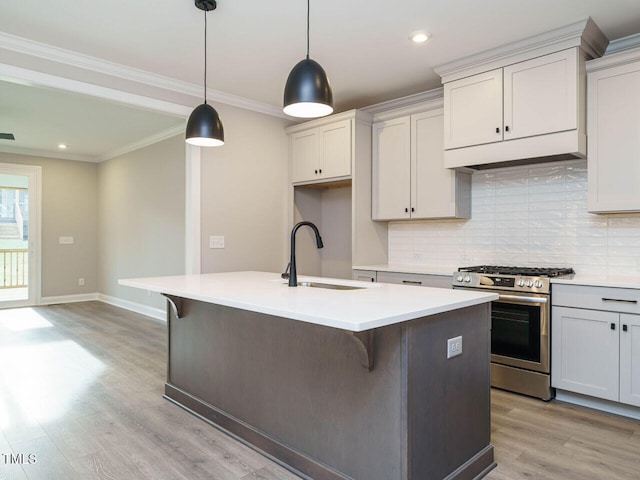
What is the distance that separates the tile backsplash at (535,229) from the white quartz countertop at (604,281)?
21 cm

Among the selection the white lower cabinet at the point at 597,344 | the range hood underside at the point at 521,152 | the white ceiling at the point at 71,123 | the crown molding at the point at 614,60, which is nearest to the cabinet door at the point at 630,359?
the white lower cabinet at the point at 597,344

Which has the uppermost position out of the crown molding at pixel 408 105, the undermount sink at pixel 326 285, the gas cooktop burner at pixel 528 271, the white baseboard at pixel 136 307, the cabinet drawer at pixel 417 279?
the crown molding at pixel 408 105

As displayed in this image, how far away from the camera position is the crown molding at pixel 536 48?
9.51 feet

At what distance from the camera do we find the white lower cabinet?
8.90 feet

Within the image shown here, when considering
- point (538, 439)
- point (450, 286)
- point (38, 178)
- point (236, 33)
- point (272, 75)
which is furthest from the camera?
point (38, 178)

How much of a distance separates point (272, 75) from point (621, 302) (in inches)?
125

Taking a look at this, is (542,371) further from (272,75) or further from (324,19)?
(272,75)

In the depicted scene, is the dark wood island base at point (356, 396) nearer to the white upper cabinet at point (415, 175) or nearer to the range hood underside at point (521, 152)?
the range hood underside at point (521, 152)

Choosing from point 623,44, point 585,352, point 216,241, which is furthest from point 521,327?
point 216,241

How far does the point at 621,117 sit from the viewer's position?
2916mm

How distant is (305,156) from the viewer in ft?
15.5

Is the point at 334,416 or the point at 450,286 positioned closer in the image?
the point at 334,416

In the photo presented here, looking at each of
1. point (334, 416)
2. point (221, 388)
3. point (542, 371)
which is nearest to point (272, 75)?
point (221, 388)

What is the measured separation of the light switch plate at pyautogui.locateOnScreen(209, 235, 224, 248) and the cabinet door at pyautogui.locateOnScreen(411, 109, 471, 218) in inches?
74.7
